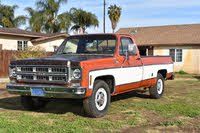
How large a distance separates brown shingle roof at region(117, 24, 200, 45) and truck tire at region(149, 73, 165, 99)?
18.3 metres

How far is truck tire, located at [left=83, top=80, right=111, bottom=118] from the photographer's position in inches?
326

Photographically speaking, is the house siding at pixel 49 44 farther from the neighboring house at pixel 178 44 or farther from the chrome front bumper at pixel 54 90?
the chrome front bumper at pixel 54 90

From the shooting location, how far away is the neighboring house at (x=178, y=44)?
30094mm

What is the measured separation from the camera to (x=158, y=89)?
12094 mm

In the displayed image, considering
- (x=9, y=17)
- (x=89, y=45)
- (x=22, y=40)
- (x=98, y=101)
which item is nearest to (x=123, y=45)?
(x=89, y=45)

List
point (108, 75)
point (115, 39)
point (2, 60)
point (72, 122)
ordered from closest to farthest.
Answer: point (72, 122)
point (108, 75)
point (115, 39)
point (2, 60)

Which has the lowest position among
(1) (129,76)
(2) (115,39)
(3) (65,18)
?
(1) (129,76)

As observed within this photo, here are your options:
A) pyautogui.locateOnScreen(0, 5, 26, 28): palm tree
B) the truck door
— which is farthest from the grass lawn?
pyautogui.locateOnScreen(0, 5, 26, 28): palm tree

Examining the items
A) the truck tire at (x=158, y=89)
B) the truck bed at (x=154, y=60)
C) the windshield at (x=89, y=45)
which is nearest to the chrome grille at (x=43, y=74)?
the windshield at (x=89, y=45)

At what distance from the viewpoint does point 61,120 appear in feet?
26.8

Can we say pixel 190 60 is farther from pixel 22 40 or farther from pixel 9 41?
pixel 9 41

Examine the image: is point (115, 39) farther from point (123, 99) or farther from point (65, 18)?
point (65, 18)

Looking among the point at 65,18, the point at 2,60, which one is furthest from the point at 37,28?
the point at 2,60

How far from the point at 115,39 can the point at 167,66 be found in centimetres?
359
